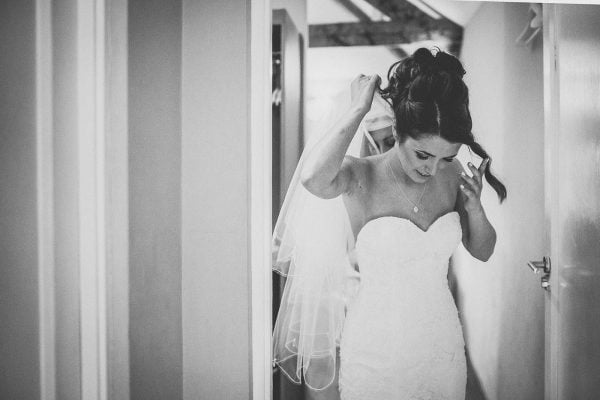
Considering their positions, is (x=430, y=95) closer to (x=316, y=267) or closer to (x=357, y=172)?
(x=357, y=172)

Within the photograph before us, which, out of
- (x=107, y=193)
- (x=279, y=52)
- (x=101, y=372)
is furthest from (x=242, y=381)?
(x=279, y=52)

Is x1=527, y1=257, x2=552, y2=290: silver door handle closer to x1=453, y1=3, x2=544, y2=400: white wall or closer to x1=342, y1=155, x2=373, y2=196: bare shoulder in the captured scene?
x1=453, y1=3, x2=544, y2=400: white wall

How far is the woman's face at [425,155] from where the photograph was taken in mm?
1133

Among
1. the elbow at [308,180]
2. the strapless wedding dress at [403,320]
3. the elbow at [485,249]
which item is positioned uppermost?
the elbow at [308,180]

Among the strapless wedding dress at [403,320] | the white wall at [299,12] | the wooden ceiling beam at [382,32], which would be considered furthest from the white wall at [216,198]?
the strapless wedding dress at [403,320]

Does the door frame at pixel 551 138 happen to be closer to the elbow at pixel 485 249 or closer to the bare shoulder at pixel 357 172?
the elbow at pixel 485 249

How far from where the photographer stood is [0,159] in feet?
3.21

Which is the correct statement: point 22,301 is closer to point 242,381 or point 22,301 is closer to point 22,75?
point 22,75

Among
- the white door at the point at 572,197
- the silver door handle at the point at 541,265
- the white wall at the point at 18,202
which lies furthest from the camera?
the silver door handle at the point at 541,265

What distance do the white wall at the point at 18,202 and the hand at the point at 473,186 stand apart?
1.14 meters

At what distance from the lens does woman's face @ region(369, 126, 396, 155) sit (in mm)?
→ 1148

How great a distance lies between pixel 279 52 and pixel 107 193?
634 mm

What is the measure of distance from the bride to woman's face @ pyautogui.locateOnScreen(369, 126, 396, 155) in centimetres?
2

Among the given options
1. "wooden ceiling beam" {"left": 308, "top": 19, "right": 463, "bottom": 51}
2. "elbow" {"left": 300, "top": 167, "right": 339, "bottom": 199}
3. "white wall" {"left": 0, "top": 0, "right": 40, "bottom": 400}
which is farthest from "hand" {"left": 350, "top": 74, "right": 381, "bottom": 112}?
"white wall" {"left": 0, "top": 0, "right": 40, "bottom": 400}
